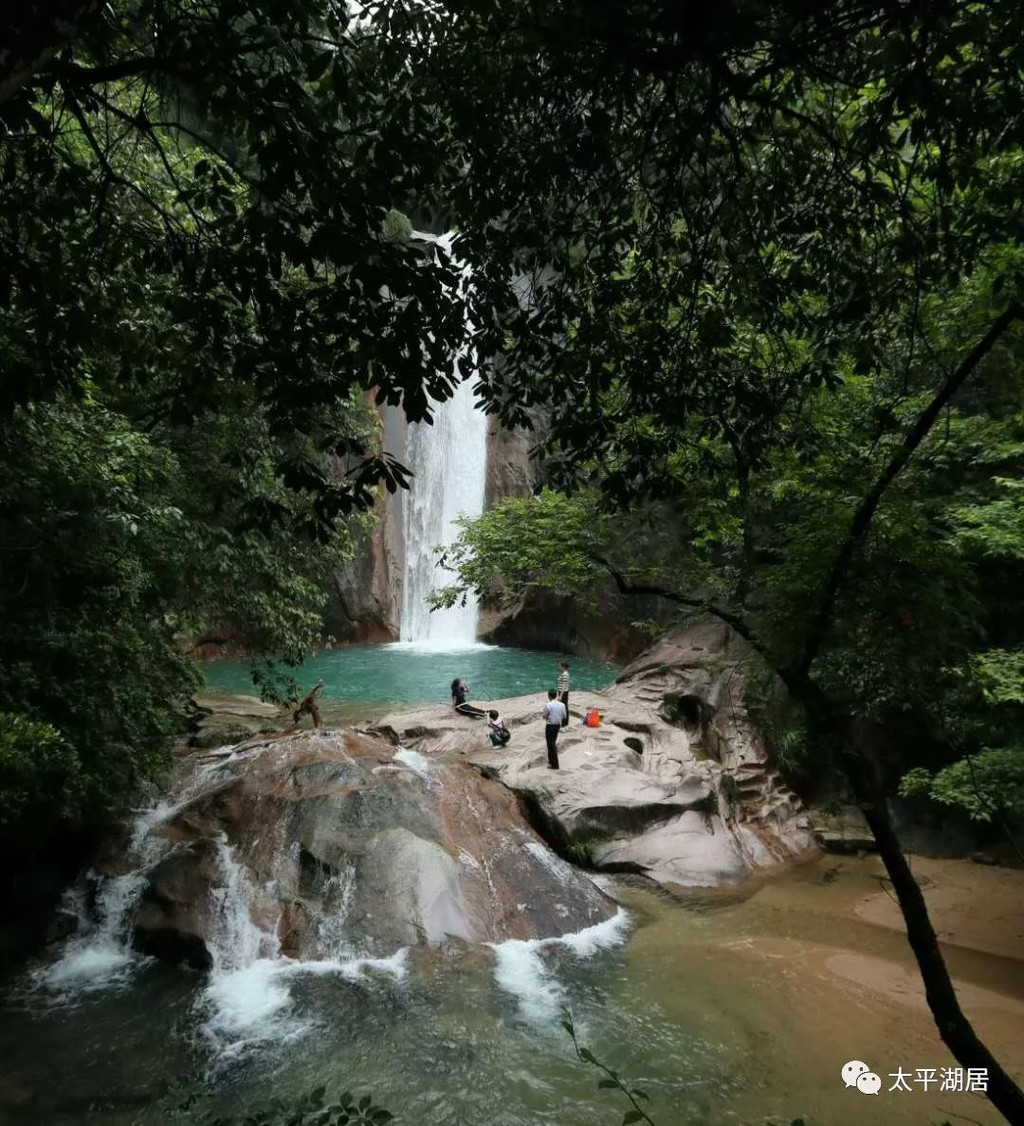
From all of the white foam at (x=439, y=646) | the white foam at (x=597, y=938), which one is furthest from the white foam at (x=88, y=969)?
the white foam at (x=439, y=646)

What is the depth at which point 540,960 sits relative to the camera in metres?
8.38

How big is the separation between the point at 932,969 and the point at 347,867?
7121 millimetres

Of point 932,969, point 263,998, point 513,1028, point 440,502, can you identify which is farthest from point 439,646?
point 932,969

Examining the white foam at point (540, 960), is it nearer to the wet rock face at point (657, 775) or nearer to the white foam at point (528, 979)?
the white foam at point (528, 979)

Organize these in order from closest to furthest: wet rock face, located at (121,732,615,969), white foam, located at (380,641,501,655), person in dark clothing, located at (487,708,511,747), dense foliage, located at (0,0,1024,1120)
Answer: dense foliage, located at (0,0,1024,1120) → wet rock face, located at (121,732,615,969) → person in dark clothing, located at (487,708,511,747) → white foam, located at (380,641,501,655)

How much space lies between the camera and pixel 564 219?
386 cm

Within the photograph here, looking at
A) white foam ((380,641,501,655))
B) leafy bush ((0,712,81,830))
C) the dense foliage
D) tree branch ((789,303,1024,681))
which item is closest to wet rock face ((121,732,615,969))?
leafy bush ((0,712,81,830))

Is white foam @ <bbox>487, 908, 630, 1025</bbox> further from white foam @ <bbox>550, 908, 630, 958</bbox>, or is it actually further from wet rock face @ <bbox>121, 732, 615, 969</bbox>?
wet rock face @ <bbox>121, 732, 615, 969</bbox>

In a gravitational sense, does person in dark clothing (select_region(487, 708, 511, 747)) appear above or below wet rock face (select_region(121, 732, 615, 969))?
above

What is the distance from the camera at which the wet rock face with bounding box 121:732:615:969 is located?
840 centimetres

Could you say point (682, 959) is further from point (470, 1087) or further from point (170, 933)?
point (170, 933)

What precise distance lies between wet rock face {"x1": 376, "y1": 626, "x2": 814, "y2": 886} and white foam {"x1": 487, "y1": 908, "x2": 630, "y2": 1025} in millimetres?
1576

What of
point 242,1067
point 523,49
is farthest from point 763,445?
point 242,1067

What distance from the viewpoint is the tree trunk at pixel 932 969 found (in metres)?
3.00
